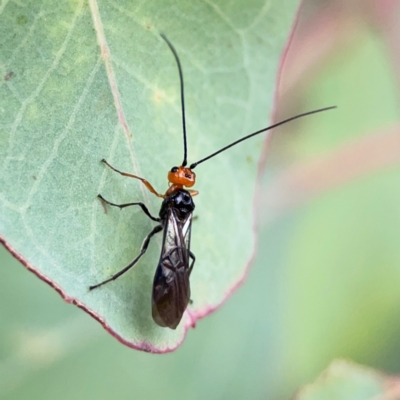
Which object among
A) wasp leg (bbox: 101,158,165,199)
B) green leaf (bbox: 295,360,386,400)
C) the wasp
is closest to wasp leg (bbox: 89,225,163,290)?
the wasp

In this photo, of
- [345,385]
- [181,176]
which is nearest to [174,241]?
[181,176]

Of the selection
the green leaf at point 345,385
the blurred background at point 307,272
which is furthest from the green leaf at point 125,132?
the blurred background at point 307,272

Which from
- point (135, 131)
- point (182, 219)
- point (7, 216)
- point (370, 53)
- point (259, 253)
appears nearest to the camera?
point (7, 216)

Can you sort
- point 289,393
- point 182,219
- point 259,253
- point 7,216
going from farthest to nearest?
point 259,253
point 289,393
point 182,219
point 7,216

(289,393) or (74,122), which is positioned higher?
(74,122)

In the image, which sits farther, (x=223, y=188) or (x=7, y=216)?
(x=223, y=188)

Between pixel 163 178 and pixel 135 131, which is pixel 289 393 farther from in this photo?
pixel 135 131

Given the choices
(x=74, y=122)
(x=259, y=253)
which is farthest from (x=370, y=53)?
(x=74, y=122)

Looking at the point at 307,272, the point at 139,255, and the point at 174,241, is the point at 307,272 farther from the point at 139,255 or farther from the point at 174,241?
the point at 139,255

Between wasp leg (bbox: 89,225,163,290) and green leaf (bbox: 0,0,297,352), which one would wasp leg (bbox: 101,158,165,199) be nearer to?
green leaf (bbox: 0,0,297,352)
